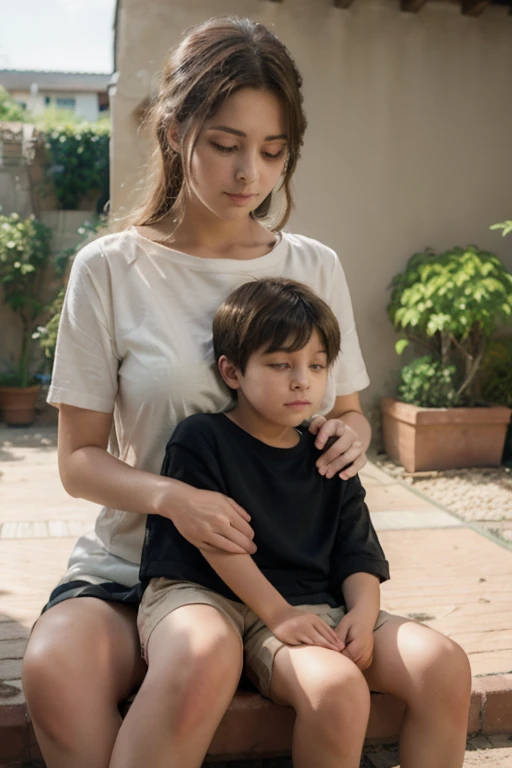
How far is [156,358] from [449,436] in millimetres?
4307

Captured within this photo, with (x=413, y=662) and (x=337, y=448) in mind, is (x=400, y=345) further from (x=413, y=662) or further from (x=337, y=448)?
(x=413, y=662)

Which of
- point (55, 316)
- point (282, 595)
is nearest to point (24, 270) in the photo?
point (55, 316)

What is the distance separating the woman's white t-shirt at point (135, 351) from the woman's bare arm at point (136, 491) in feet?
0.18

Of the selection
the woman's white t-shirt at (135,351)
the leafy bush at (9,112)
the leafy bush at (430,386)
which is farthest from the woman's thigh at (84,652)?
the leafy bush at (9,112)

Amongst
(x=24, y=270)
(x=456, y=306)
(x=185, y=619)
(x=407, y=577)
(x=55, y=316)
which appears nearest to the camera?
(x=185, y=619)

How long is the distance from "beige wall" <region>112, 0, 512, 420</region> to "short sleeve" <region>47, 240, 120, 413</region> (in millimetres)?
4265

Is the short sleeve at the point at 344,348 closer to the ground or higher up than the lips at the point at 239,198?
closer to the ground

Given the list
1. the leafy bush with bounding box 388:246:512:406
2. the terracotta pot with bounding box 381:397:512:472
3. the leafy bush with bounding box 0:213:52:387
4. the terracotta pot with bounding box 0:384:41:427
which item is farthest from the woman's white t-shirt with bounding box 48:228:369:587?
the leafy bush with bounding box 0:213:52:387

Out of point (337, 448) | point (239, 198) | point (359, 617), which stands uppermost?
point (239, 198)

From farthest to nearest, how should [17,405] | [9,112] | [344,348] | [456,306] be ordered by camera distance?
[9,112], [17,405], [456,306], [344,348]

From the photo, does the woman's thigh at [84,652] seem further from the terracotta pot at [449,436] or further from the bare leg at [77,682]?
the terracotta pot at [449,436]

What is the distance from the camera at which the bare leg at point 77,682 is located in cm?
161

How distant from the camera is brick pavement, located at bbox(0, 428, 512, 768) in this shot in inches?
88.2

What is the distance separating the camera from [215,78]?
1.80 m
